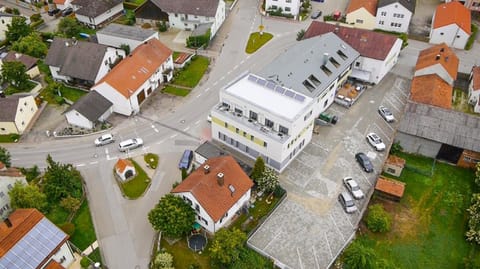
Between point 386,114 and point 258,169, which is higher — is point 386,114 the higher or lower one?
the higher one

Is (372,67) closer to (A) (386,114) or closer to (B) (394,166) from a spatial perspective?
(A) (386,114)

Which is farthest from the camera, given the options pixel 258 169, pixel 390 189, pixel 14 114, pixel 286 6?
pixel 286 6

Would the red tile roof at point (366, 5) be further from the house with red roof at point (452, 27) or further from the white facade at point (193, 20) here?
the white facade at point (193, 20)

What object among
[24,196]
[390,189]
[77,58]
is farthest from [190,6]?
[390,189]

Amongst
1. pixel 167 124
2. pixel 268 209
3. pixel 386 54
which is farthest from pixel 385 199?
pixel 167 124

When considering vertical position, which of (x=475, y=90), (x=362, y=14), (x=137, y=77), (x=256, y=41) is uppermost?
(x=362, y=14)

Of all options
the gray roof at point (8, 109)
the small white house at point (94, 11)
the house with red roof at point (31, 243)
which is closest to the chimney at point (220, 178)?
the house with red roof at point (31, 243)

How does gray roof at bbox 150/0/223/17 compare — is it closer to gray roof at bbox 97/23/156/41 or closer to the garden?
gray roof at bbox 97/23/156/41
